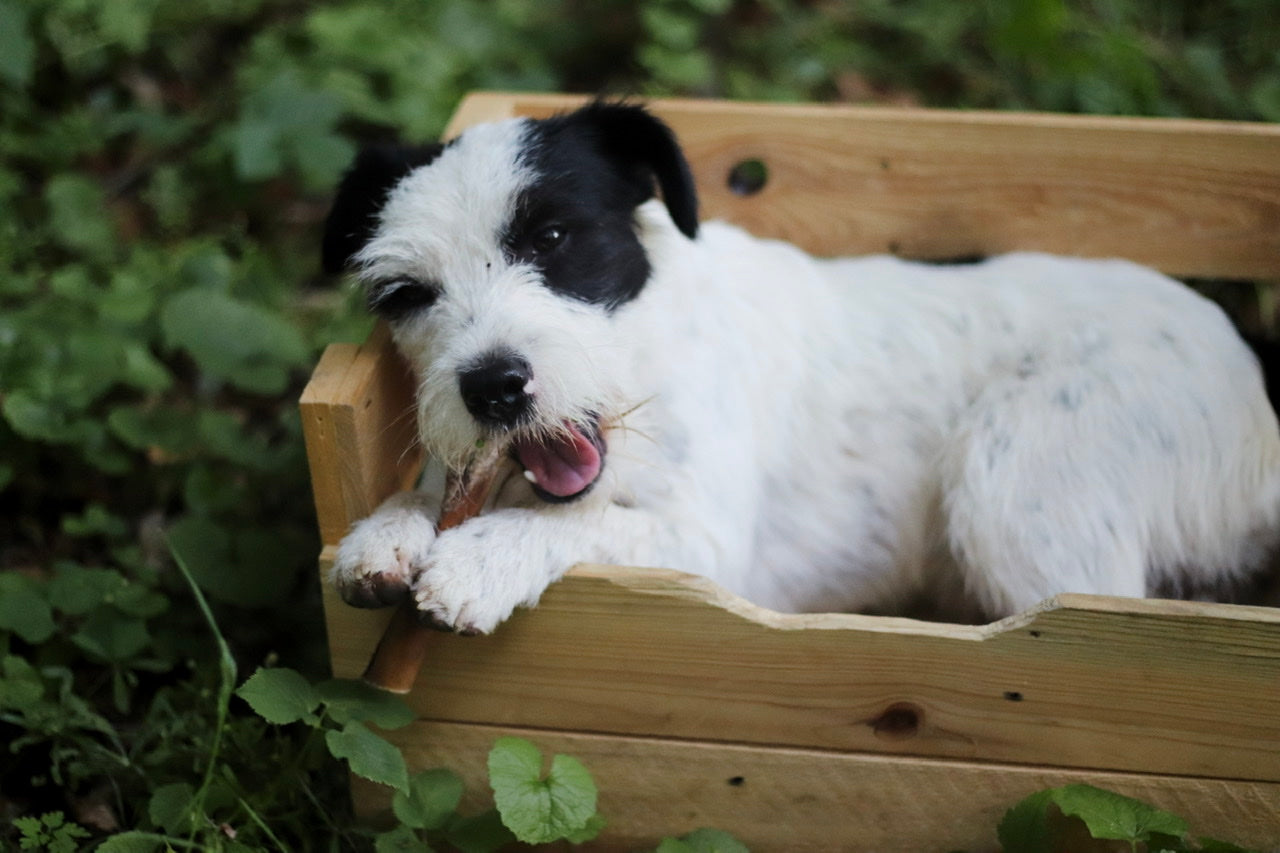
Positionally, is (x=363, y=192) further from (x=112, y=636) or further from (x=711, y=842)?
(x=711, y=842)

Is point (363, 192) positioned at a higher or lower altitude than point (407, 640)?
higher

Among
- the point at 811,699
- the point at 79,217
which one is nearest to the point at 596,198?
the point at 811,699

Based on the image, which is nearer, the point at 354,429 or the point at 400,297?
the point at 354,429

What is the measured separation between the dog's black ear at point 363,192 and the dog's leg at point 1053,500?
4.52ft

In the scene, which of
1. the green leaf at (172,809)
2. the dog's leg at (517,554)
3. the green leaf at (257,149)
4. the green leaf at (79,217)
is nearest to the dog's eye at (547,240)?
the dog's leg at (517,554)

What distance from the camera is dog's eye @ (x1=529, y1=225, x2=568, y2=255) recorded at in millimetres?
2299

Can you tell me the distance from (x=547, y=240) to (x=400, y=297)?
0.32 m

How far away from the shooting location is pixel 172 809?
2.19 metres

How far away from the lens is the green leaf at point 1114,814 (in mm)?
2027

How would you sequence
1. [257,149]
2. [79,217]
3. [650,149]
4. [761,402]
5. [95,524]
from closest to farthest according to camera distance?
[650,149], [761,402], [95,524], [257,149], [79,217]

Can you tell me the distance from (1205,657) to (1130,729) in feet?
0.67

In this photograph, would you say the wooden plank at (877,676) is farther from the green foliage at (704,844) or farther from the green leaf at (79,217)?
the green leaf at (79,217)

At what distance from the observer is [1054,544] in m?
2.48

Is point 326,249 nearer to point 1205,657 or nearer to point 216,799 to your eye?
point 216,799
